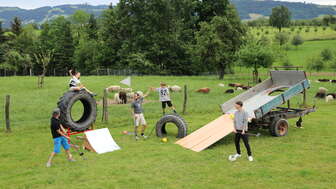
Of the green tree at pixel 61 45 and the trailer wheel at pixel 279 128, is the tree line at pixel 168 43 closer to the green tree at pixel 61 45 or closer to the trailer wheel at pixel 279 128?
the green tree at pixel 61 45

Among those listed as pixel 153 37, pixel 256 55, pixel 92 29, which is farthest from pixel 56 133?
pixel 92 29

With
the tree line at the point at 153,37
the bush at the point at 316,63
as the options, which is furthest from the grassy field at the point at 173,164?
the bush at the point at 316,63

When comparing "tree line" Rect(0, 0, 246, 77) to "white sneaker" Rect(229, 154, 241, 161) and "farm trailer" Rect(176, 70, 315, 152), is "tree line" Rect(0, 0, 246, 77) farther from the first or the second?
"white sneaker" Rect(229, 154, 241, 161)

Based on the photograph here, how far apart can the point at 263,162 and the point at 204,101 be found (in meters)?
14.4

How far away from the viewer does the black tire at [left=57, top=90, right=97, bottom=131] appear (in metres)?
12.7

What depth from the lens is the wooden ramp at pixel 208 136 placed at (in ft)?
38.2

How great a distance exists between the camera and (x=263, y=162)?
998 cm

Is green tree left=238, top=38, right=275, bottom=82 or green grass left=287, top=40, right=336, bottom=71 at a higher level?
green grass left=287, top=40, right=336, bottom=71

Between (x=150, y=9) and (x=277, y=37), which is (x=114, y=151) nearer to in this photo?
(x=150, y=9)

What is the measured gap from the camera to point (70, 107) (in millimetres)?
12852

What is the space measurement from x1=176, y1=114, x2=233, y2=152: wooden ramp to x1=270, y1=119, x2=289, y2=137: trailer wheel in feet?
5.60

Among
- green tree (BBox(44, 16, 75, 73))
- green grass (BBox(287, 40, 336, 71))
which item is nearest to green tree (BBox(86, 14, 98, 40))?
green tree (BBox(44, 16, 75, 73))

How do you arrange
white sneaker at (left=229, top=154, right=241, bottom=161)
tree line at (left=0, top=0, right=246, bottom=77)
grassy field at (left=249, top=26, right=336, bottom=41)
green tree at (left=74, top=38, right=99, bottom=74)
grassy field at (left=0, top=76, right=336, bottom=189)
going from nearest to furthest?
grassy field at (left=0, top=76, right=336, bottom=189) < white sneaker at (left=229, top=154, right=241, bottom=161) < tree line at (left=0, top=0, right=246, bottom=77) < green tree at (left=74, top=38, right=99, bottom=74) < grassy field at (left=249, top=26, right=336, bottom=41)

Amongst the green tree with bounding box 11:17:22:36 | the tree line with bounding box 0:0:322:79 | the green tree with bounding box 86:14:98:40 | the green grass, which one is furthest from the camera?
the green tree with bounding box 86:14:98:40
